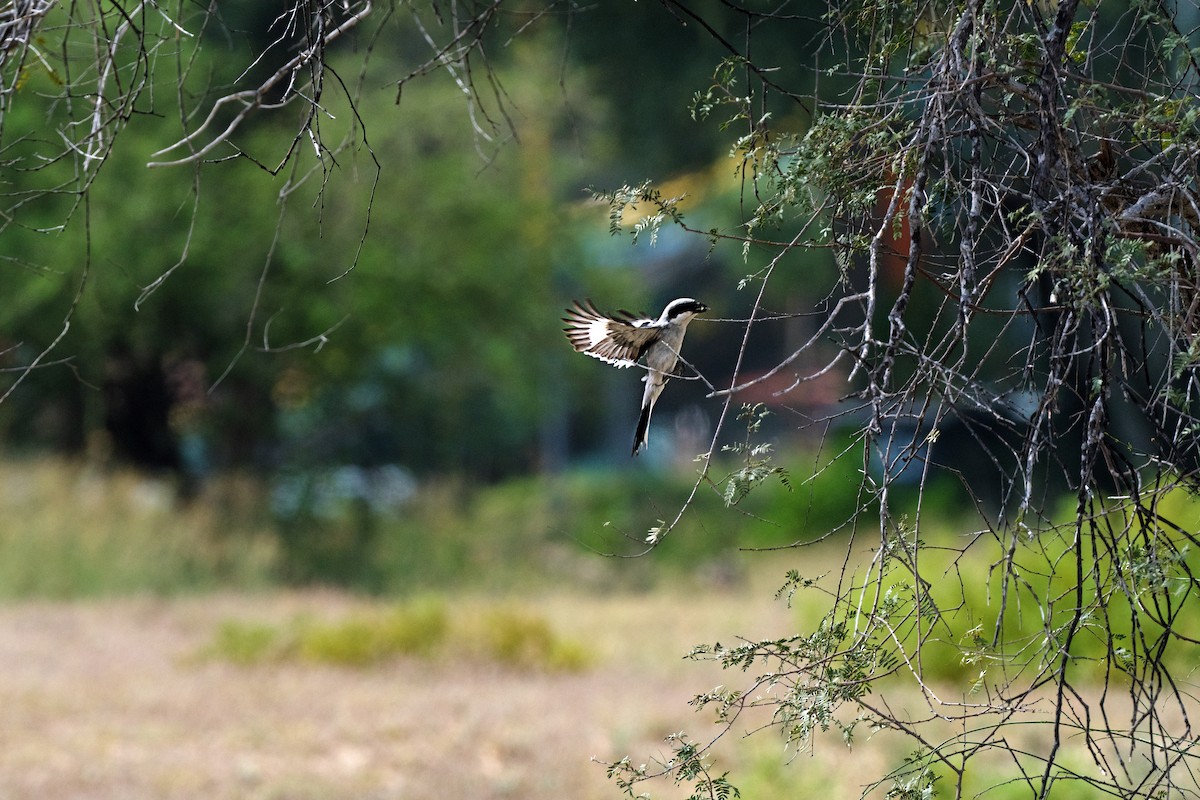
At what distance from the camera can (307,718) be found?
279 inches

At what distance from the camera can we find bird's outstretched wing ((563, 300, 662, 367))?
116 inches

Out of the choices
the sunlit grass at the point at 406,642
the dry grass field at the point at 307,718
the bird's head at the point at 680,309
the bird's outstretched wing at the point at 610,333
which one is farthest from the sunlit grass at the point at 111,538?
the bird's head at the point at 680,309

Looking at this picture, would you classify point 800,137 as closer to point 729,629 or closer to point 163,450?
point 729,629

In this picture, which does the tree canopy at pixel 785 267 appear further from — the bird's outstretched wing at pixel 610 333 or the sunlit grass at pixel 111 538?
the sunlit grass at pixel 111 538

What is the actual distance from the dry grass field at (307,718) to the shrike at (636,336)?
2.98 metres

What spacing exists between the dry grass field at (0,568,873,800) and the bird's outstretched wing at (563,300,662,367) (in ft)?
9.80

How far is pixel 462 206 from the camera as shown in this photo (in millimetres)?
14922

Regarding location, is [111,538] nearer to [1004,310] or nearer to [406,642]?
[406,642]

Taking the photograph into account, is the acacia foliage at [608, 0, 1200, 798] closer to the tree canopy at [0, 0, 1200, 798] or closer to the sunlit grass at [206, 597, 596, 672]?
the tree canopy at [0, 0, 1200, 798]

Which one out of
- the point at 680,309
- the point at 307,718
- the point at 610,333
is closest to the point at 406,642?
the point at 307,718

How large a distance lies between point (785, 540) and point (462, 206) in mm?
5307

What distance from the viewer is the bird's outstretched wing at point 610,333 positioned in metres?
2.94

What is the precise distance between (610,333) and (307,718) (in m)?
4.80

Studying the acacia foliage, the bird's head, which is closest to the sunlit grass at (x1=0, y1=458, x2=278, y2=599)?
the bird's head
